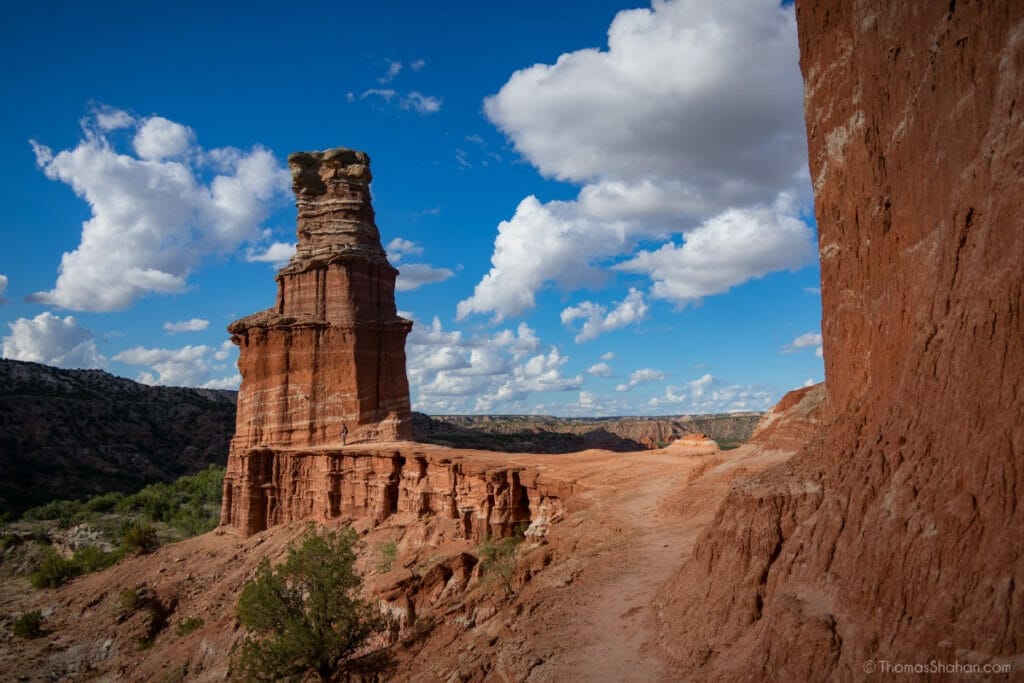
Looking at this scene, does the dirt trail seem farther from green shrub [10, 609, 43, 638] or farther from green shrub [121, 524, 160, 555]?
green shrub [121, 524, 160, 555]

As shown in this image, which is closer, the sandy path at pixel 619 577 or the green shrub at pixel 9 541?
the sandy path at pixel 619 577

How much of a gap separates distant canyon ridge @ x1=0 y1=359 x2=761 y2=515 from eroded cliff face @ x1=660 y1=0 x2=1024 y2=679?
53.7 m

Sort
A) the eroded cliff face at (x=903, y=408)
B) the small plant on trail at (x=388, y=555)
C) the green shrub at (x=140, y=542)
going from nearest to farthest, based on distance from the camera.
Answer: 1. the eroded cliff face at (x=903, y=408)
2. the small plant on trail at (x=388, y=555)
3. the green shrub at (x=140, y=542)

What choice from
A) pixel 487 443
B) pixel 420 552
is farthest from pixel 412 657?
pixel 487 443

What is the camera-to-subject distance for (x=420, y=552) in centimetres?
2181

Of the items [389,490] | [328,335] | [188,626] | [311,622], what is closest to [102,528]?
[188,626]

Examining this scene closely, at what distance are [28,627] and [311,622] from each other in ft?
66.2

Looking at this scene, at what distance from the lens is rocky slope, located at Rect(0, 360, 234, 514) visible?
5847cm

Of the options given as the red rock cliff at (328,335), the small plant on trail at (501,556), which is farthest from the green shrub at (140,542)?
the small plant on trail at (501,556)

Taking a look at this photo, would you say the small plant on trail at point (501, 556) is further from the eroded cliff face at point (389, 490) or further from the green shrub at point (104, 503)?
the green shrub at point (104, 503)

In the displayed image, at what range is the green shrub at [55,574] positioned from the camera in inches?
1353

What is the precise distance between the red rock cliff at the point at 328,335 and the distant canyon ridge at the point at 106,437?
29247 mm

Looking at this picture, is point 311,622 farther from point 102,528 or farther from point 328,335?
point 102,528

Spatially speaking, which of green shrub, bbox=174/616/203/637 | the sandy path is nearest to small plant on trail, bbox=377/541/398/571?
the sandy path
